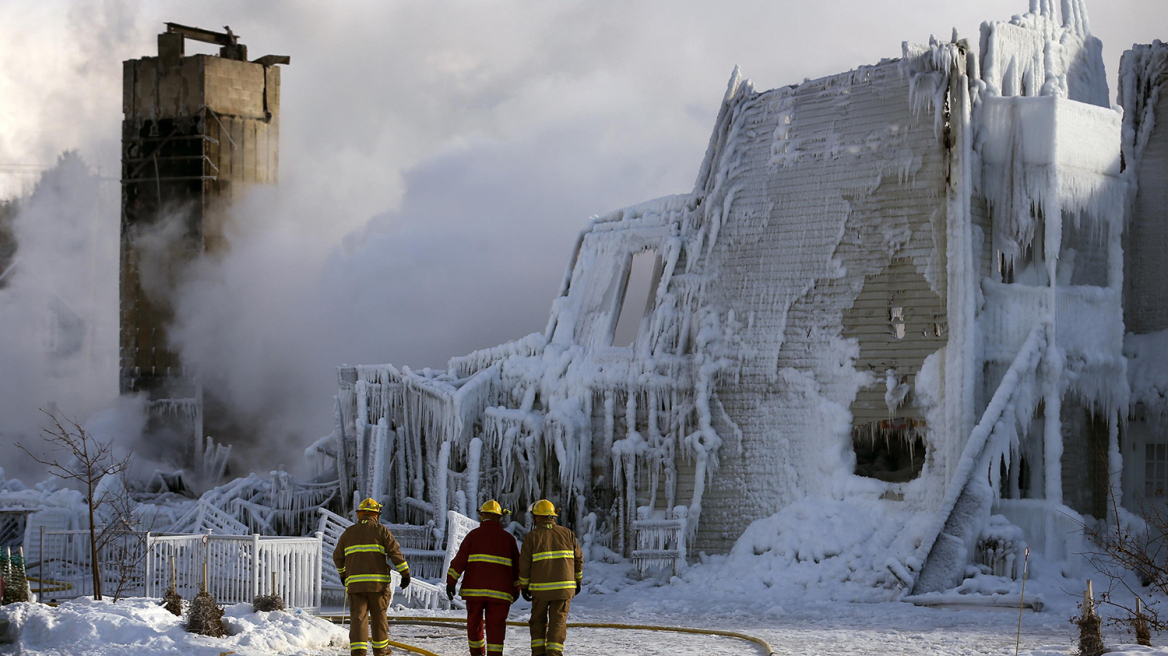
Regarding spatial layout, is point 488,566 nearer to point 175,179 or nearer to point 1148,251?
point 1148,251

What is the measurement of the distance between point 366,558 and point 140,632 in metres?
2.40

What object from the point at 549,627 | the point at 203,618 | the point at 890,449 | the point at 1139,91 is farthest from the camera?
the point at 1139,91

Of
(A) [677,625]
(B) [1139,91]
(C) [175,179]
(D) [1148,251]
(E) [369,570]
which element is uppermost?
(C) [175,179]

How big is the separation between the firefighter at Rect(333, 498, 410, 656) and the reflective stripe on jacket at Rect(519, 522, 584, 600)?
1.22 metres

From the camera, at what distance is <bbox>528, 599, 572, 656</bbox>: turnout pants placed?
11.7m

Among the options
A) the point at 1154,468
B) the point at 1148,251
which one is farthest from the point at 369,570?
the point at 1148,251

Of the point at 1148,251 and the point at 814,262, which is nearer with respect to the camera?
the point at 814,262

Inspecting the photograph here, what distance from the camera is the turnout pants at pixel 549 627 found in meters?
11.7

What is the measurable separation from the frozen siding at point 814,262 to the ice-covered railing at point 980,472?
1559 millimetres

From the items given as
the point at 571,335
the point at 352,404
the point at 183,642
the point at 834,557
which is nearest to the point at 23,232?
the point at 352,404

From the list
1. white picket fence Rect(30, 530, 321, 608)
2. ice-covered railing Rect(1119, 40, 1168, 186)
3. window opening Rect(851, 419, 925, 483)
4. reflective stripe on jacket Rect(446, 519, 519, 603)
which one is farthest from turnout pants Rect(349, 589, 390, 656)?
ice-covered railing Rect(1119, 40, 1168, 186)

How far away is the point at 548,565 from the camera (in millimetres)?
11766

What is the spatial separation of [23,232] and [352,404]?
2632 cm

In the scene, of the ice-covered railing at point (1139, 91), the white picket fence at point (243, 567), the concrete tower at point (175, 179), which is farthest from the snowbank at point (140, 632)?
the concrete tower at point (175, 179)
